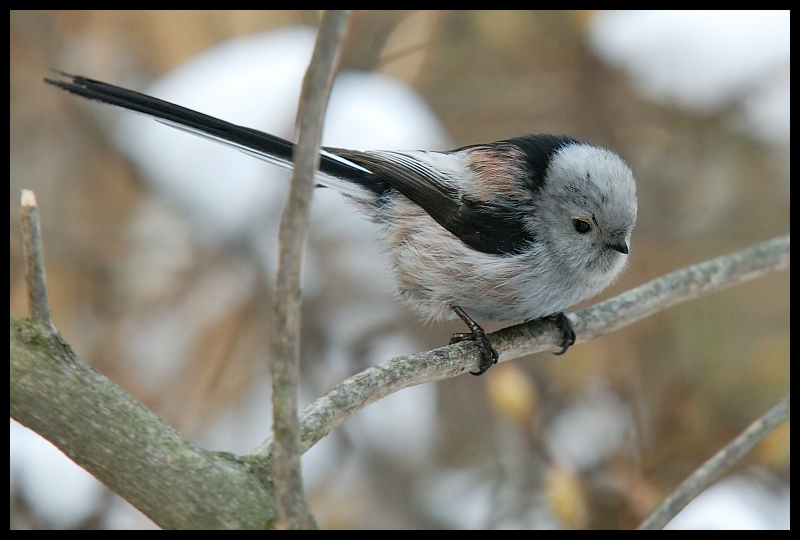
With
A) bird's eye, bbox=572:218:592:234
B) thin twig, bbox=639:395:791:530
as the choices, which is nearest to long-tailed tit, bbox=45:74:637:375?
bird's eye, bbox=572:218:592:234

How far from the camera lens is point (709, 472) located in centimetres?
186

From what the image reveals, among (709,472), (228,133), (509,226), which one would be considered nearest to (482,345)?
(509,226)

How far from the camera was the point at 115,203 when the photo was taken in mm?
4289

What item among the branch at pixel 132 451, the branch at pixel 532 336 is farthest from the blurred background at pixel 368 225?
the branch at pixel 132 451

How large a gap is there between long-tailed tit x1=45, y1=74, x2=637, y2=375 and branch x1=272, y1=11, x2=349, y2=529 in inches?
47.1

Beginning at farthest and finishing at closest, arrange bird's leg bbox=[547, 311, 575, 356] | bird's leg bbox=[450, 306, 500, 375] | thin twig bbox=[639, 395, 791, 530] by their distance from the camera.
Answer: bird's leg bbox=[547, 311, 575, 356]
bird's leg bbox=[450, 306, 500, 375]
thin twig bbox=[639, 395, 791, 530]

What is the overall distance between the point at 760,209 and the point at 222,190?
3.21 m

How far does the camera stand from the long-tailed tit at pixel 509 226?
243cm

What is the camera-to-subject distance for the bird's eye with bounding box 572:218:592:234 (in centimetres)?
248

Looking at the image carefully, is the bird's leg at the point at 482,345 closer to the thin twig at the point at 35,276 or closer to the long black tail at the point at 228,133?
the long black tail at the point at 228,133

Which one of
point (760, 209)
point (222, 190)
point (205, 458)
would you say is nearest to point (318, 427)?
point (205, 458)

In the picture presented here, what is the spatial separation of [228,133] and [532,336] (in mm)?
1268

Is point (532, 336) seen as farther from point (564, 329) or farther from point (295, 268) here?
point (295, 268)

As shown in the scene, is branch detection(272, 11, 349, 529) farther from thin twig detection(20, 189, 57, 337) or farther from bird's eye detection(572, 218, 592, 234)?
bird's eye detection(572, 218, 592, 234)
